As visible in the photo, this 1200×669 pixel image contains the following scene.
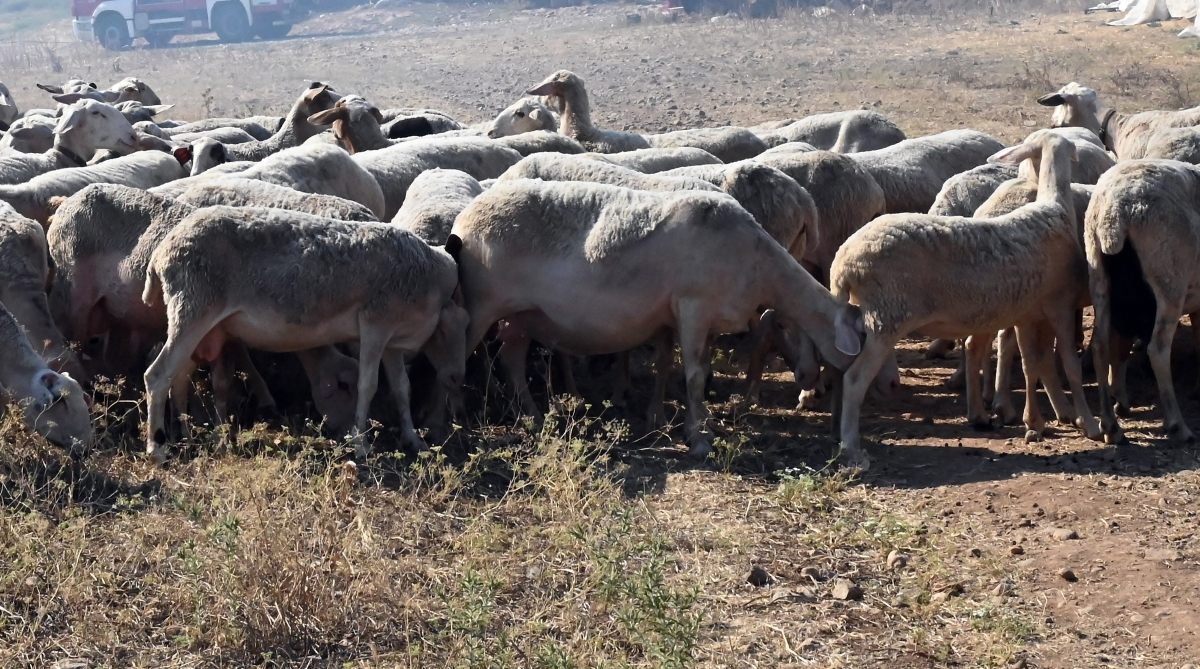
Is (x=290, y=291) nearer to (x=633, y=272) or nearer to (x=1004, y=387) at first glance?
(x=633, y=272)

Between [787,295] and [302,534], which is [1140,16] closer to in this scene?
[787,295]

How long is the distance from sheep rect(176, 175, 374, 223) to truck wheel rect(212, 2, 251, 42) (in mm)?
40078

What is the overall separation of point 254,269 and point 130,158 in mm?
3715

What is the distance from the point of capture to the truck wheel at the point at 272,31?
46.8m

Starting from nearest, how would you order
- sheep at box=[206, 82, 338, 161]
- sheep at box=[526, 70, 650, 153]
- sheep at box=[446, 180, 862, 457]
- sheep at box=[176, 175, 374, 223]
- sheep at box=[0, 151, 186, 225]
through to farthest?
sheep at box=[446, 180, 862, 457] < sheep at box=[176, 175, 374, 223] < sheep at box=[0, 151, 186, 225] < sheep at box=[206, 82, 338, 161] < sheep at box=[526, 70, 650, 153]

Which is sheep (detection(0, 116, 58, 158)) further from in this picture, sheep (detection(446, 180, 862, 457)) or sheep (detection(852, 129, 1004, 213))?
sheep (detection(852, 129, 1004, 213))

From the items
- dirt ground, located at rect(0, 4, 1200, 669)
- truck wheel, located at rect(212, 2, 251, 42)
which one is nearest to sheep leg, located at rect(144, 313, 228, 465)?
dirt ground, located at rect(0, 4, 1200, 669)

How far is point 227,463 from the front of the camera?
6445mm

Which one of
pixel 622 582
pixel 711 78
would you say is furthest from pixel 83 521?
pixel 711 78

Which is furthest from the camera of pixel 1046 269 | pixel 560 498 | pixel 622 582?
pixel 1046 269

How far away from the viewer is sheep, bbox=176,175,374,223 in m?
7.69

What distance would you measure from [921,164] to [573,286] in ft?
14.4

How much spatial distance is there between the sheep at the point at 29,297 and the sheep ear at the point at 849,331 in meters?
3.90

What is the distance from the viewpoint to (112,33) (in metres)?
44.7
